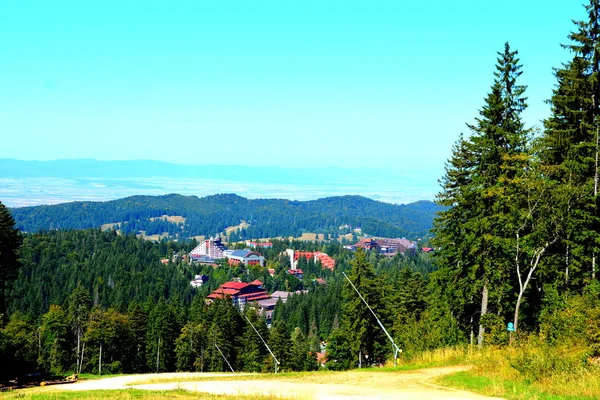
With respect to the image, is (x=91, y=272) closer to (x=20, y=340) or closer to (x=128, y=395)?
(x=20, y=340)

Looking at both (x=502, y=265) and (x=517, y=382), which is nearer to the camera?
(x=517, y=382)

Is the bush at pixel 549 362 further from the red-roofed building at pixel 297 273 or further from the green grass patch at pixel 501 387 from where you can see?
the red-roofed building at pixel 297 273


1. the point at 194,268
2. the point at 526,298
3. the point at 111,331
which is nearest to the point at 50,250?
the point at 194,268

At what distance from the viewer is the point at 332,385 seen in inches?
675

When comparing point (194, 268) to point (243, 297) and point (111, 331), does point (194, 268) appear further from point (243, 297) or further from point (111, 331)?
point (111, 331)

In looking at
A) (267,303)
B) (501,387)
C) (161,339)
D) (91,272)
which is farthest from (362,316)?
(91,272)

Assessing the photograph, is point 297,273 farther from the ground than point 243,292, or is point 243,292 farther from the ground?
point 243,292

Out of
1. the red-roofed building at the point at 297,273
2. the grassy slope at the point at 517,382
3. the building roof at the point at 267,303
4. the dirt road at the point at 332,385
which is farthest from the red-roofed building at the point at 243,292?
the grassy slope at the point at 517,382

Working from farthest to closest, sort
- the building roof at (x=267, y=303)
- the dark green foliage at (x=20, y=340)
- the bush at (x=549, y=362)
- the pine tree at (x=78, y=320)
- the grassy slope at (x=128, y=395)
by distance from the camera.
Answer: the building roof at (x=267, y=303) < the pine tree at (x=78, y=320) < the dark green foliage at (x=20, y=340) < the bush at (x=549, y=362) < the grassy slope at (x=128, y=395)

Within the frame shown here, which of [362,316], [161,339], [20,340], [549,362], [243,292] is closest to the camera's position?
[549,362]

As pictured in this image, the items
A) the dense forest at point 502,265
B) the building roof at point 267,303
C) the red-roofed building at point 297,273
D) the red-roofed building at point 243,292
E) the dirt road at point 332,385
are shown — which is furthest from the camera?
the red-roofed building at point 297,273

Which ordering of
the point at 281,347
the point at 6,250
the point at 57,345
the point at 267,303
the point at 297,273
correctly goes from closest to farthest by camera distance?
the point at 6,250 < the point at 281,347 < the point at 57,345 < the point at 267,303 < the point at 297,273

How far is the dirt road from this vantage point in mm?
15133

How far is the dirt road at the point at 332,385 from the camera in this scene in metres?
15.1
